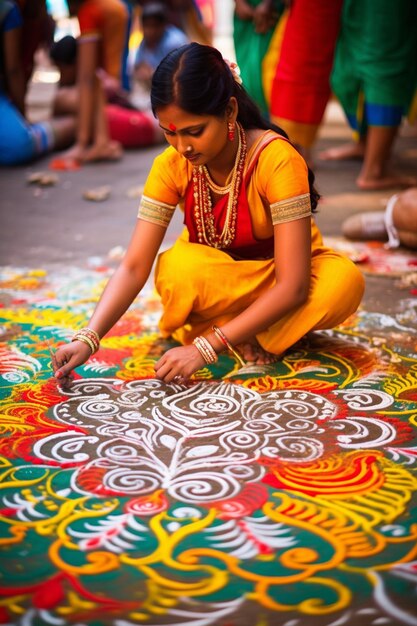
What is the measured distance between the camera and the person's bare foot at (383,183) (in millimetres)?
4469

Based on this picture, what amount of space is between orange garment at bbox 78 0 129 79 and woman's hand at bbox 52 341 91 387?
3.72m

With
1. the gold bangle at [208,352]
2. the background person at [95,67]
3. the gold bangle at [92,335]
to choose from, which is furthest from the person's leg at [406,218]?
the background person at [95,67]

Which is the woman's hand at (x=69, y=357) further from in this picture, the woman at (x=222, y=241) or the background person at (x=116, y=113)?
the background person at (x=116, y=113)

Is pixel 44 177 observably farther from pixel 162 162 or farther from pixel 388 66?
pixel 162 162

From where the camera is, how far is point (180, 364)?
2098 millimetres

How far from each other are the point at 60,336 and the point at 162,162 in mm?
704

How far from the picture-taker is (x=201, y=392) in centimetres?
218

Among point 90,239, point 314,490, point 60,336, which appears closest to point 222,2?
point 90,239

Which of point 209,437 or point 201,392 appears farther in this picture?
point 201,392

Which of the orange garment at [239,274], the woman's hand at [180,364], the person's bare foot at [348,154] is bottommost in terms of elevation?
the person's bare foot at [348,154]

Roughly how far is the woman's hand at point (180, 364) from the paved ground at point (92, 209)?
0.96m

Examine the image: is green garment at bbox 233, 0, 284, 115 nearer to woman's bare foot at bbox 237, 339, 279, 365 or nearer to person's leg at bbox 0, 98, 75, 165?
person's leg at bbox 0, 98, 75, 165

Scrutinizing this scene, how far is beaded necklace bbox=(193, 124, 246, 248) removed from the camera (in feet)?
7.23

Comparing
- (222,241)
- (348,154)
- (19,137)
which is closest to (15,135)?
(19,137)
